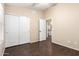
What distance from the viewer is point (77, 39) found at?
10.9 ft

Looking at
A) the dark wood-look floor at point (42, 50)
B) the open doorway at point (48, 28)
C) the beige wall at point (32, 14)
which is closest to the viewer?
the dark wood-look floor at point (42, 50)

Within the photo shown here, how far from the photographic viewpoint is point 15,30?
127 inches

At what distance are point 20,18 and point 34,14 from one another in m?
0.59

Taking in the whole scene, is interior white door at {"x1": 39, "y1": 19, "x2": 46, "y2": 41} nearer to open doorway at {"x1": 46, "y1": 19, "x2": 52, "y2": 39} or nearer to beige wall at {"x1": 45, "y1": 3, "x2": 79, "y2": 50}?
open doorway at {"x1": 46, "y1": 19, "x2": 52, "y2": 39}

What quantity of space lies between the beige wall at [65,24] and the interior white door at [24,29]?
85 cm

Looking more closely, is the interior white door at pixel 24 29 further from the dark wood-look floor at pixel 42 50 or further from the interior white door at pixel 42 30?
the interior white door at pixel 42 30

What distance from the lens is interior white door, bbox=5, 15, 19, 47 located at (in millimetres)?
3160

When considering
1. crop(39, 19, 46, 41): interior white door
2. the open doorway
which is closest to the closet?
crop(39, 19, 46, 41): interior white door

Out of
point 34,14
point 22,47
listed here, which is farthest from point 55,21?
point 22,47

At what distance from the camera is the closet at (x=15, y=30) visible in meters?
3.17

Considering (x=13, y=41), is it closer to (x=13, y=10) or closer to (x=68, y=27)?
(x=13, y=10)

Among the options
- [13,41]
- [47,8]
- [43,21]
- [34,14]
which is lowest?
[13,41]

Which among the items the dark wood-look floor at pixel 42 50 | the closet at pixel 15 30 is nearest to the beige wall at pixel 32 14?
the closet at pixel 15 30

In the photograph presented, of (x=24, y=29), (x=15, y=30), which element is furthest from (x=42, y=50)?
(x=15, y=30)
